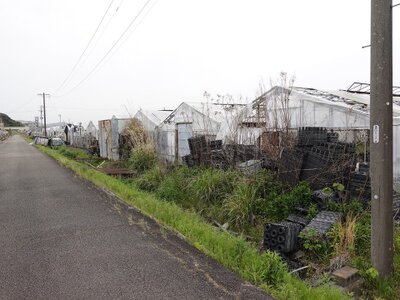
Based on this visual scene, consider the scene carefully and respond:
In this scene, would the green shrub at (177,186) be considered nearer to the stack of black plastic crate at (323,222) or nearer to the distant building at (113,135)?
the stack of black plastic crate at (323,222)

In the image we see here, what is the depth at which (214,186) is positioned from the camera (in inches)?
392

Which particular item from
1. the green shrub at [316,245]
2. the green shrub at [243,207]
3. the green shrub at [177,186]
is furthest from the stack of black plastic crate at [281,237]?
the green shrub at [177,186]

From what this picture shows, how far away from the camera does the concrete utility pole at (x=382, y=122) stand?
14.7ft

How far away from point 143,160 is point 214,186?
24.0 feet

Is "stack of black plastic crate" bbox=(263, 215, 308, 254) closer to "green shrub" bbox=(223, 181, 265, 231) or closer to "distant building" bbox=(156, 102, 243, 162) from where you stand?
"green shrub" bbox=(223, 181, 265, 231)

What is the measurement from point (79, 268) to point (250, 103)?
31.0 ft

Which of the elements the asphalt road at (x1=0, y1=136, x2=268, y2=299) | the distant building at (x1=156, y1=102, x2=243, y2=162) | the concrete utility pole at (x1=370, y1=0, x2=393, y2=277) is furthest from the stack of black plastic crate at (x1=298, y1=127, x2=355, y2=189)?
the distant building at (x1=156, y1=102, x2=243, y2=162)

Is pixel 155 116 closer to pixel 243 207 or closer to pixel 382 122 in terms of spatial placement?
pixel 243 207

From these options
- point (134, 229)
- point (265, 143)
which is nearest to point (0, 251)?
point (134, 229)

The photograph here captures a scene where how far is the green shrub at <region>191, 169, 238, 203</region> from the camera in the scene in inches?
385

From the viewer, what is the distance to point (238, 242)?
529 cm

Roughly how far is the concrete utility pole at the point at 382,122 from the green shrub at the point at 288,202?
3130 millimetres

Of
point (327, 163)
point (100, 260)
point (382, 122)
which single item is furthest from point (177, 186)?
point (382, 122)

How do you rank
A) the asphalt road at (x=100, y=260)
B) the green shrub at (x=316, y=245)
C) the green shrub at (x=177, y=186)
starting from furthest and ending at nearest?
the green shrub at (x=177, y=186), the green shrub at (x=316, y=245), the asphalt road at (x=100, y=260)
